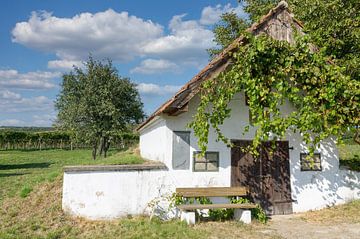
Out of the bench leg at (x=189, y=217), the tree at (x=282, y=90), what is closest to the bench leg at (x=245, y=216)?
the bench leg at (x=189, y=217)

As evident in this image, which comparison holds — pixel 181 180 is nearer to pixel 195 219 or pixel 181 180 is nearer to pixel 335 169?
pixel 195 219

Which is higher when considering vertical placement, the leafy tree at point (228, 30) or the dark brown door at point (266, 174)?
the leafy tree at point (228, 30)

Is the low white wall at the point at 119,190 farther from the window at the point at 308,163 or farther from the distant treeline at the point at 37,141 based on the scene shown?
the distant treeline at the point at 37,141

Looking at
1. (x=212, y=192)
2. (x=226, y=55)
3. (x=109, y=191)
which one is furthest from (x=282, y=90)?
(x=109, y=191)

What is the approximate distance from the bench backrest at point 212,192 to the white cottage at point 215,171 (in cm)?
29

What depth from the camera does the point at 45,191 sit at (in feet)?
30.4

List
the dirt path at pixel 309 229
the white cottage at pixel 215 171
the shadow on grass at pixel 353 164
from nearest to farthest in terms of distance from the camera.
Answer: the dirt path at pixel 309 229 < the white cottage at pixel 215 171 < the shadow on grass at pixel 353 164

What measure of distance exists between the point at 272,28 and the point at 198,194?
481 centimetres

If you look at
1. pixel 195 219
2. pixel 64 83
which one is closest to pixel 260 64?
pixel 195 219

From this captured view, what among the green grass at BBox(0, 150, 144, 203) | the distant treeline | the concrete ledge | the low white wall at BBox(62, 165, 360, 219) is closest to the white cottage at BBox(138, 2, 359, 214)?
the low white wall at BBox(62, 165, 360, 219)

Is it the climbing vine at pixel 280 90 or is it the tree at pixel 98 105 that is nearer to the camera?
the climbing vine at pixel 280 90

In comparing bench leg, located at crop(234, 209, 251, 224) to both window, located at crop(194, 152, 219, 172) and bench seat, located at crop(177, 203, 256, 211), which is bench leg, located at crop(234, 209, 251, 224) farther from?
window, located at crop(194, 152, 219, 172)

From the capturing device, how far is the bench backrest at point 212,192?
7.79 metres

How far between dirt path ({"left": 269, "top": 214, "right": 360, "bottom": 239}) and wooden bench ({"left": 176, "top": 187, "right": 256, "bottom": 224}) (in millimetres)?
724
